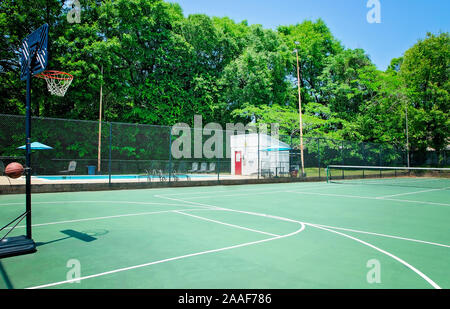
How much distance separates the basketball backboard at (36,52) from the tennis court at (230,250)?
119 inches

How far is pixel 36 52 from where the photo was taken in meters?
5.43

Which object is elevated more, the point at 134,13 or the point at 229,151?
the point at 134,13

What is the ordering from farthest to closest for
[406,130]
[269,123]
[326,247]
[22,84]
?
[406,130] < [269,123] < [22,84] < [326,247]

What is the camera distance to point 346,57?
132 feet

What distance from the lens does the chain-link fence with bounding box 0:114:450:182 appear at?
2189 cm

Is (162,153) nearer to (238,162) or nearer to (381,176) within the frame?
(238,162)

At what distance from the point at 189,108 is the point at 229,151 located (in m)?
6.59

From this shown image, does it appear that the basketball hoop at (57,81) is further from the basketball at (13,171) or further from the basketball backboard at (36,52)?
the basketball at (13,171)

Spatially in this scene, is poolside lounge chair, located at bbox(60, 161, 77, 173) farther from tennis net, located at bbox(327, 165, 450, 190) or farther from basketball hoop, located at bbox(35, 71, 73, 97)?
tennis net, located at bbox(327, 165, 450, 190)

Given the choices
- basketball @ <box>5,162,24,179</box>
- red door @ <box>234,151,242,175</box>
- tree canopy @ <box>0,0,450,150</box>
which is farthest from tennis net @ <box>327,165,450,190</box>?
basketball @ <box>5,162,24,179</box>

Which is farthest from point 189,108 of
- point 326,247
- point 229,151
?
point 326,247

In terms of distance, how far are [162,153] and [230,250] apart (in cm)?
2429

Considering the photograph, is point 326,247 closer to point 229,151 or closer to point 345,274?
point 345,274
